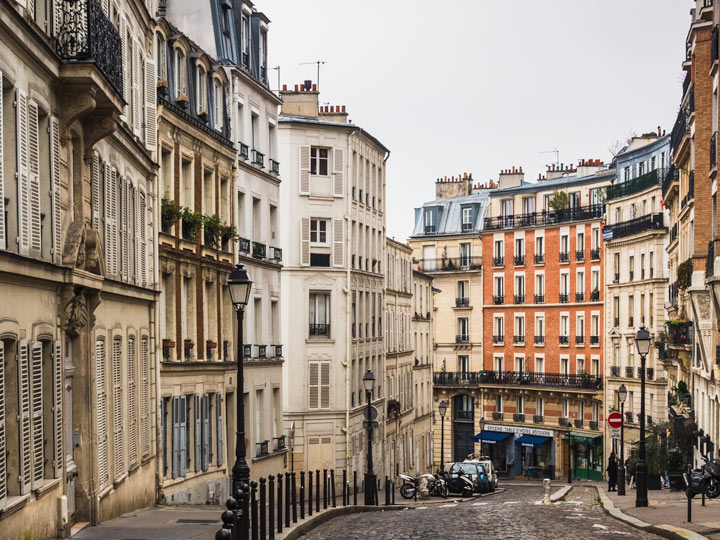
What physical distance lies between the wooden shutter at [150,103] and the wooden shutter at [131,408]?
15.2 ft

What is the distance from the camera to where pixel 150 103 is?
25.9 meters

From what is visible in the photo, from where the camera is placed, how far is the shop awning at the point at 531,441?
81.5 metres

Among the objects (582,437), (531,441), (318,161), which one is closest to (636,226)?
(582,437)

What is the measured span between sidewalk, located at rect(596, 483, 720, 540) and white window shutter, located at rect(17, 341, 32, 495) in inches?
420

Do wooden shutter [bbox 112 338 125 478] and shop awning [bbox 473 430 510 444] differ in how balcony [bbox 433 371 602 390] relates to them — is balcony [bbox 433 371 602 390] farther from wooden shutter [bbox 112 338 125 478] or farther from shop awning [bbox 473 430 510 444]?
wooden shutter [bbox 112 338 125 478]

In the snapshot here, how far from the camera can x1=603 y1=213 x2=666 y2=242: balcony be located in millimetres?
67000

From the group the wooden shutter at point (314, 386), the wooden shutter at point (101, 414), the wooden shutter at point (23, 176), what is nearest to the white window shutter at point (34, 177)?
the wooden shutter at point (23, 176)

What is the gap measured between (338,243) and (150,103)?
27596mm

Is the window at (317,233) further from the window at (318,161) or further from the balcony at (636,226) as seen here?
the balcony at (636,226)

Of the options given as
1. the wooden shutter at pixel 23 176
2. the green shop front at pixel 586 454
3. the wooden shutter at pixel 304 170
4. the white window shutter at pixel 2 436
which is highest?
the wooden shutter at pixel 304 170

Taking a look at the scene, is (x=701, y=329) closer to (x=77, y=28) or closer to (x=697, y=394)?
(x=697, y=394)

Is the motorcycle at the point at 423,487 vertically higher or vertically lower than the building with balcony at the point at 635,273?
lower

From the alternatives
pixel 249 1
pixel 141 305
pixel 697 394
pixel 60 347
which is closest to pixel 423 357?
pixel 697 394

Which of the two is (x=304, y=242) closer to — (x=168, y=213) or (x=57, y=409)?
Result: (x=168, y=213)
